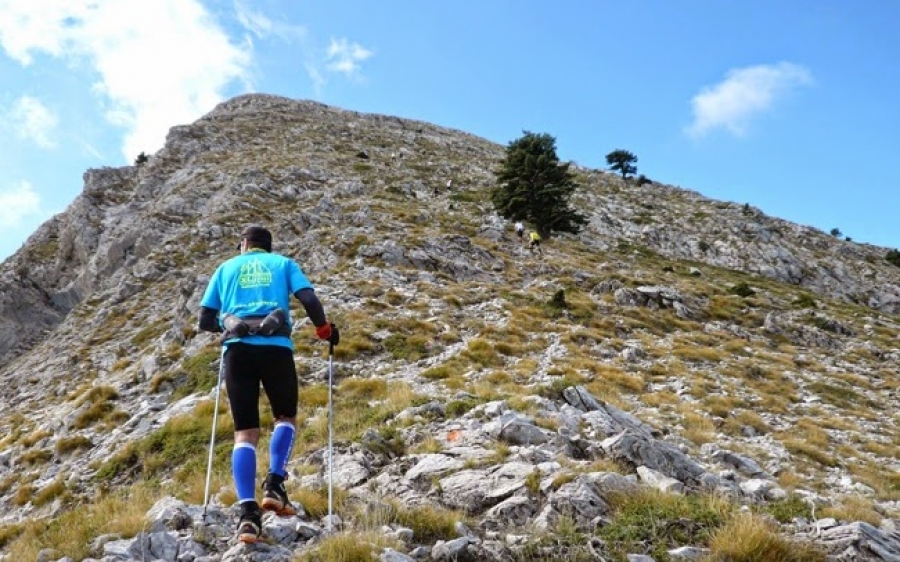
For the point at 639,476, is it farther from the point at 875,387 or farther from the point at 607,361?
the point at 875,387

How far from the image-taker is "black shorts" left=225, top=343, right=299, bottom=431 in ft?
19.3

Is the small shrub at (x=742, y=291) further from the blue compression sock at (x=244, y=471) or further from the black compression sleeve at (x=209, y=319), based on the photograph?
the blue compression sock at (x=244, y=471)

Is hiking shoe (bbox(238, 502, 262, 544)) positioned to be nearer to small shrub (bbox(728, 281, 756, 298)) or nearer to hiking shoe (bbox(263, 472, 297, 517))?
hiking shoe (bbox(263, 472, 297, 517))

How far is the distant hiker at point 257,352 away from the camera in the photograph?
5837 millimetres

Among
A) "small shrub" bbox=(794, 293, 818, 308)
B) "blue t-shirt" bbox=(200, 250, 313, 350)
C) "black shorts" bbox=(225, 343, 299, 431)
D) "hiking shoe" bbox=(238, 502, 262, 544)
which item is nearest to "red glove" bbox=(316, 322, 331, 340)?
"blue t-shirt" bbox=(200, 250, 313, 350)

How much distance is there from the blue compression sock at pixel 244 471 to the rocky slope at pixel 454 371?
491mm

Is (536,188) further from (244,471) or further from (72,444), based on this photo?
(244,471)

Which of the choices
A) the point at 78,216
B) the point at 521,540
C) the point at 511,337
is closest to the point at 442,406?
the point at 521,540

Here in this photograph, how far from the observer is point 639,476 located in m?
7.50

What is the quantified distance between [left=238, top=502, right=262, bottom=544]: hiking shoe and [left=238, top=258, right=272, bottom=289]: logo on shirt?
7.73ft

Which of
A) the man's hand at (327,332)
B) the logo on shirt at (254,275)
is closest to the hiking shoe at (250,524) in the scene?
the man's hand at (327,332)

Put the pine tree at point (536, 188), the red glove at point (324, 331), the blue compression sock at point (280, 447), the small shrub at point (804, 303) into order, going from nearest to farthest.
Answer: the blue compression sock at point (280, 447)
the red glove at point (324, 331)
the small shrub at point (804, 303)
the pine tree at point (536, 188)

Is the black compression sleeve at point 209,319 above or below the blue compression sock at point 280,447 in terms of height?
above

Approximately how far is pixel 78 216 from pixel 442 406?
4451 centimetres
